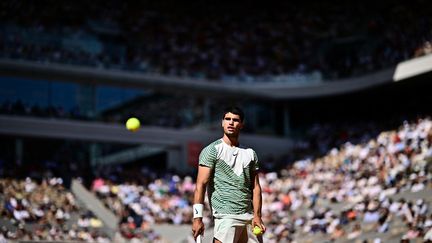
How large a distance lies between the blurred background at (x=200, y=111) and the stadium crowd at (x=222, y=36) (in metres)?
0.07

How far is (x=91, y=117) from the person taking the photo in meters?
30.9

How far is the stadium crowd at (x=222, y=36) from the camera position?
100ft

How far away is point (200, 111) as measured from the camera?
33250mm

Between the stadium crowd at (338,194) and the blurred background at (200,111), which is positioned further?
the blurred background at (200,111)

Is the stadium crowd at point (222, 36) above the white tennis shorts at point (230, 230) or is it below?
above

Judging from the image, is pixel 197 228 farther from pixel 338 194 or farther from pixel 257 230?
pixel 338 194

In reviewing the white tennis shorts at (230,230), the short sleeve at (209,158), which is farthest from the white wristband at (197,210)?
the short sleeve at (209,158)

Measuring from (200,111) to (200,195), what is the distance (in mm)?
25854

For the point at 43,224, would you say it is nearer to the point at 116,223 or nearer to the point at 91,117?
the point at 116,223

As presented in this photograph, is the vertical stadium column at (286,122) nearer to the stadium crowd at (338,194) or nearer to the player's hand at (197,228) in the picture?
the stadium crowd at (338,194)

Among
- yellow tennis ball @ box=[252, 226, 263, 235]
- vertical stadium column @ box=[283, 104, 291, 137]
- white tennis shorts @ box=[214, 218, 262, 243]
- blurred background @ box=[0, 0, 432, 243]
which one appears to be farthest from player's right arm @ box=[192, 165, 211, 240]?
vertical stadium column @ box=[283, 104, 291, 137]

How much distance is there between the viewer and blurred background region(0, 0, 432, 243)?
24.9 metres

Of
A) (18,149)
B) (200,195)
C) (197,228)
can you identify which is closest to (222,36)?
(18,149)

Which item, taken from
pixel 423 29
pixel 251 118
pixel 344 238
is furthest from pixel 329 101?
pixel 344 238
